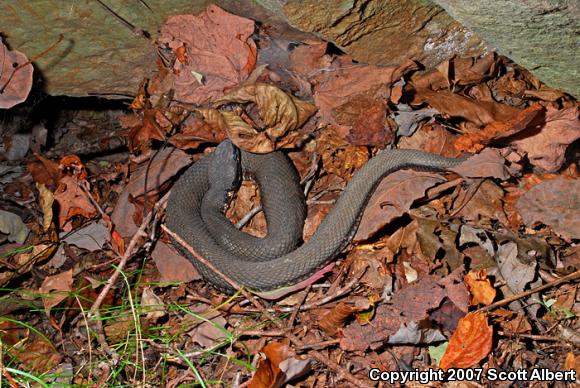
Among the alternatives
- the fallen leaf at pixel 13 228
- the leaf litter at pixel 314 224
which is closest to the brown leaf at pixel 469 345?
the leaf litter at pixel 314 224

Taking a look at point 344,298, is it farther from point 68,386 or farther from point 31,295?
point 31,295

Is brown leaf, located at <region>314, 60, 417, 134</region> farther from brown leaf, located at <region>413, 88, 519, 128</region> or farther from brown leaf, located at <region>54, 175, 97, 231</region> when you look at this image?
brown leaf, located at <region>54, 175, 97, 231</region>

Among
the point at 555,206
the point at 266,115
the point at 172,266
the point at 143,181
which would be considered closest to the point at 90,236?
the point at 143,181

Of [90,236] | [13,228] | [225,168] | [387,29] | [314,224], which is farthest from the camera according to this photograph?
[225,168]

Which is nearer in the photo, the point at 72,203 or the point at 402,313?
the point at 402,313

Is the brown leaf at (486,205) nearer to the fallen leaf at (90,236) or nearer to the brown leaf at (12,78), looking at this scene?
the fallen leaf at (90,236)

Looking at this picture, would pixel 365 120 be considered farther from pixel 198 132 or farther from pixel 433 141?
pixel 198 132

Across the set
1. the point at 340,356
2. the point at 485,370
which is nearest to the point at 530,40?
the point at 485,370

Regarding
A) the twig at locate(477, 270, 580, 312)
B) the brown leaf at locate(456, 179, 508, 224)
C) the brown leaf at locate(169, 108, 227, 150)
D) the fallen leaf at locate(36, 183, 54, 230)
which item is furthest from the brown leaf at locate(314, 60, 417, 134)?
the fallen leaf at locate(36, 183, 54, 230)
